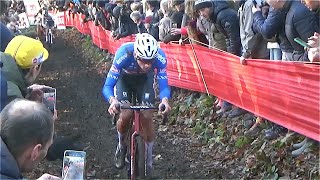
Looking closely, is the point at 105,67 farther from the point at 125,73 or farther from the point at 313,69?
the point at 313,69

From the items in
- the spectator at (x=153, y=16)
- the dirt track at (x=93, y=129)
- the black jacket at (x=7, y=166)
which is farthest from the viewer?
the spectator at (x=153, y=16)

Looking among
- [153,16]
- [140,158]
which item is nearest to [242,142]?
Result: [140,158]

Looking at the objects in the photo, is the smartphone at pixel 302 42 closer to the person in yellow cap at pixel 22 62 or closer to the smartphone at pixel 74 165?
the person in yellow cap at pixel 22 62

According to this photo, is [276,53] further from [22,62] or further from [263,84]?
[22,62]

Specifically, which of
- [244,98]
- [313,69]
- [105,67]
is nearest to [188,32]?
[244,98]

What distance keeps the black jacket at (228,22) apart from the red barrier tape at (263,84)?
7.4 inches

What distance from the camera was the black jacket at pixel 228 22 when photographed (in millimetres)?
8672

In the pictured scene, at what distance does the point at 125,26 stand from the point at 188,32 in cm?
577

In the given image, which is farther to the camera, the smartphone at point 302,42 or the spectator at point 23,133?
the smartphone at point 302,42

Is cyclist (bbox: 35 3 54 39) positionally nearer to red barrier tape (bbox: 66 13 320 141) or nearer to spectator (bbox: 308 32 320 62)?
red barrier tape (bbox: 66 13 320 141)

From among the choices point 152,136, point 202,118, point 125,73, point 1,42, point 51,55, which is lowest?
point 51,55

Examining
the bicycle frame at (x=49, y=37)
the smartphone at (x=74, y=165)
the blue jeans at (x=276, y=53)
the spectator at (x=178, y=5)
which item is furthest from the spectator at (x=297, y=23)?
the bicycle frame at (x=49, y=37)

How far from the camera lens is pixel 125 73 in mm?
7230

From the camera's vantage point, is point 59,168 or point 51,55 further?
point 51,55
